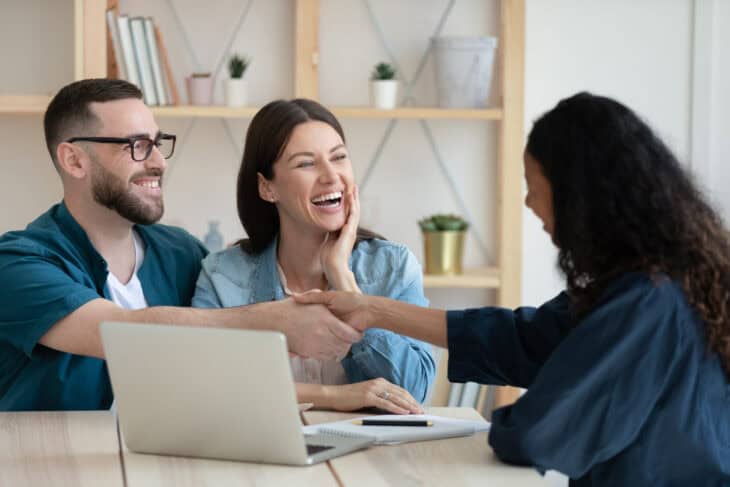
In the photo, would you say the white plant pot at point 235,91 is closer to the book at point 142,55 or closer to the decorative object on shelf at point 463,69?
the book at point 142,55

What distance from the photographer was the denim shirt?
8.04 ft

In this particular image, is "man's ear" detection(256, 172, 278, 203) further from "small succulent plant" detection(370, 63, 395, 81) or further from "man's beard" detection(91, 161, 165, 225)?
"small succulent plant" detection(370, 63, 395, 81)

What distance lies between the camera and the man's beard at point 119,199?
2.59 metres

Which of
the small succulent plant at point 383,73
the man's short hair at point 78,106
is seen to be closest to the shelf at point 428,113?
the small succulent plant at point 383,73

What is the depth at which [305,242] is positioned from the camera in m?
2.69

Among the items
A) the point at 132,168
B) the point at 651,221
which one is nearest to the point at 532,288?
the point at 132,168

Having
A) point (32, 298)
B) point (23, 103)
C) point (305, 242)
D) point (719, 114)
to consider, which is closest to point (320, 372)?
point (305, 242)

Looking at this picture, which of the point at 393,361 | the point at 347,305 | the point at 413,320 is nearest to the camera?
the point at 413,320

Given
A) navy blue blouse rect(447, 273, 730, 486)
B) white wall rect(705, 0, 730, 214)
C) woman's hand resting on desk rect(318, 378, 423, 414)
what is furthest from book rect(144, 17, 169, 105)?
navy blue blouse rect(447, 273, 730, 486)

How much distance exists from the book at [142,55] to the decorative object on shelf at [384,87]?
0.72 meters

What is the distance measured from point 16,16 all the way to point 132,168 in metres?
1.54

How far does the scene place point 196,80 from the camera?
3.82 meters

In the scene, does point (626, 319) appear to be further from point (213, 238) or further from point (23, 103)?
point (23, 103)

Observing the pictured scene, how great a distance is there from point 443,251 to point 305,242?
115cm
